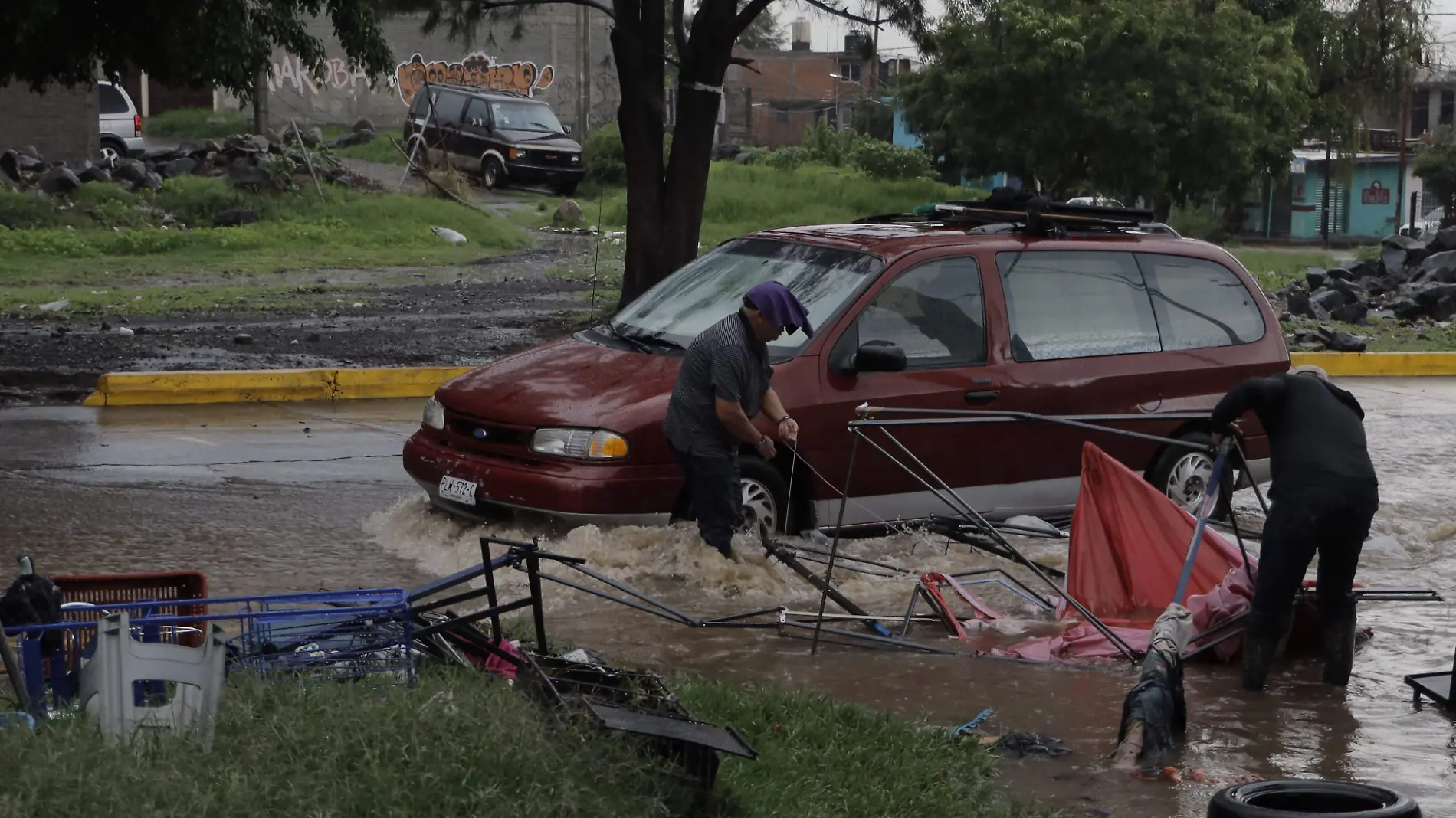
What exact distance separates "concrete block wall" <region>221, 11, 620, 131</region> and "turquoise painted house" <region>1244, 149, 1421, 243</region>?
867 inches

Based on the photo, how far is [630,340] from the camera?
9.17 meters

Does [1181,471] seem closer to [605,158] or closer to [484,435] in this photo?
[484,435]

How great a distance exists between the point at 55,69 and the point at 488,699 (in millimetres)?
11022

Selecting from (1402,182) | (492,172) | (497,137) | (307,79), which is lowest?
(492,172)

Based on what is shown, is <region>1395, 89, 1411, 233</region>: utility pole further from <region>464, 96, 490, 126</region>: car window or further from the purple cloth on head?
the purple cloth on head

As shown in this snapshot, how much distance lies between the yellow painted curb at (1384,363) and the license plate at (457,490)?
11.1 m

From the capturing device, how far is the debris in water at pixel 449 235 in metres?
27.0

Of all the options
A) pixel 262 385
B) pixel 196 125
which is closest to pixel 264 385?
pixel 262 385

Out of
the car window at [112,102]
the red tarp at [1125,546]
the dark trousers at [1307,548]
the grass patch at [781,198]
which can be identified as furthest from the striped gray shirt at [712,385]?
the car window at [112,102]

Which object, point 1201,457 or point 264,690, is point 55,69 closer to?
point 1201,457

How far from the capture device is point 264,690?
4.54 m

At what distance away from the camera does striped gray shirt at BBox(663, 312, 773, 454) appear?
763cm

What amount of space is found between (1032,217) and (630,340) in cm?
239

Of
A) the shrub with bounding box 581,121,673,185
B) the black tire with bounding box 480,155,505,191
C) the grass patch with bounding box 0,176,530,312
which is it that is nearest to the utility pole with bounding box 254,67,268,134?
the grass patch with bounding box 0,176,530,312
